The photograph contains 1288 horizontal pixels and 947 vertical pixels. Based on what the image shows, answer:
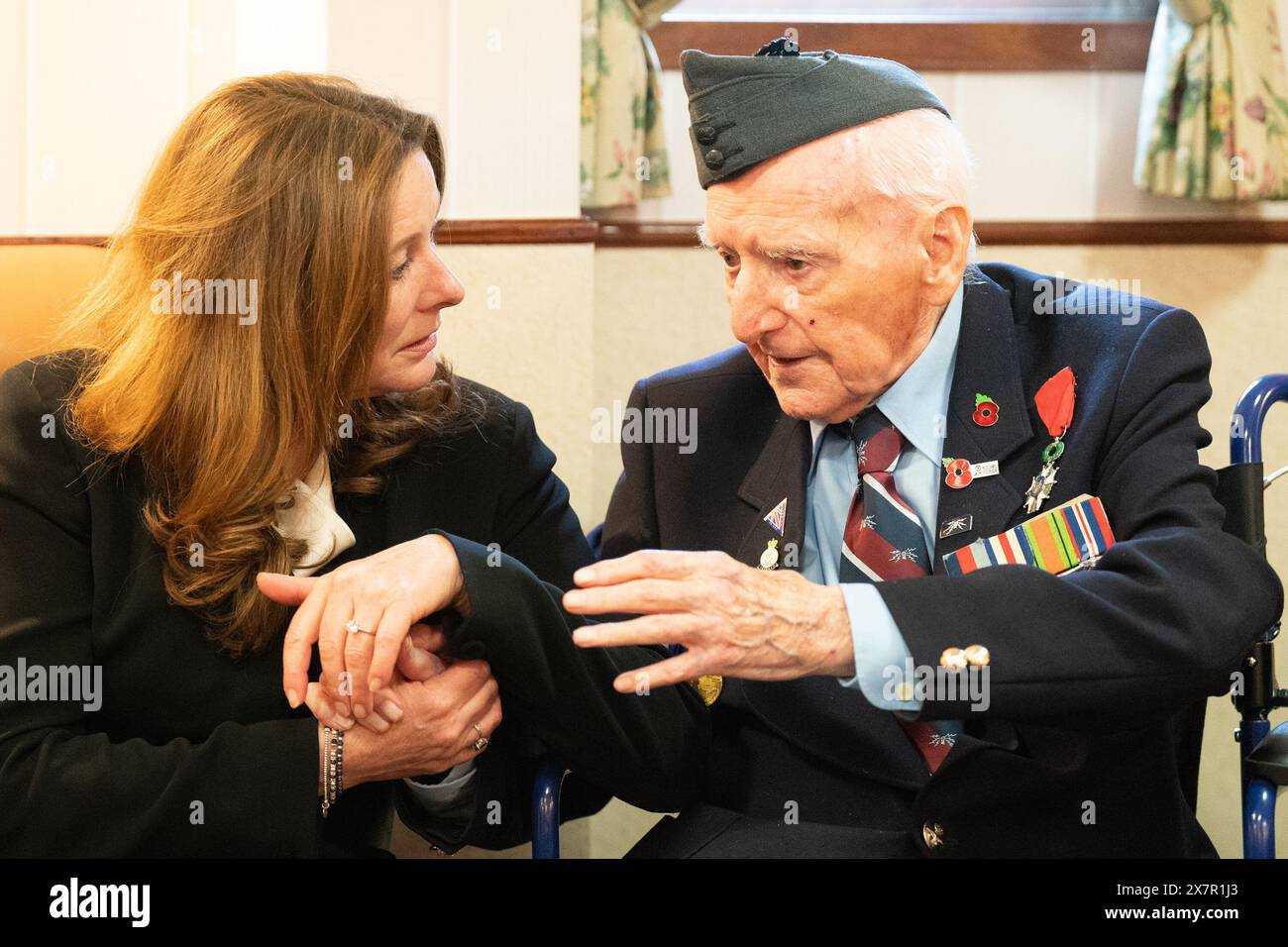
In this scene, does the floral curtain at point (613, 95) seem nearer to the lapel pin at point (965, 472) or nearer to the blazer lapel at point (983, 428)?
the blazer lapel at point (983, 428)

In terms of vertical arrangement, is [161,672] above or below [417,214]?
below

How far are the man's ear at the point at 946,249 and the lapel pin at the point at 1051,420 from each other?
17cm

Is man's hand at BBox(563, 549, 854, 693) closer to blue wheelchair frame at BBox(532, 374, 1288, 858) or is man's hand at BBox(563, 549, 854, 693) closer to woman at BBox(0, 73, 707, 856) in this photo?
woman at BBox(0, 73, 707, 856)

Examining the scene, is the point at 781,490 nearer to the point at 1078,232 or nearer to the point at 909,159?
the point at 909,159

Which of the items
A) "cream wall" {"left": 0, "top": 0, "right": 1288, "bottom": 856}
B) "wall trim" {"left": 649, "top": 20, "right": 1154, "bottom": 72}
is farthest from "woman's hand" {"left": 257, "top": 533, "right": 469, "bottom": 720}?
"wall trim" {"left": 649, "top": 20, "right": 1154, "bottom": 72}

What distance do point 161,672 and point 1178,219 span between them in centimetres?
234

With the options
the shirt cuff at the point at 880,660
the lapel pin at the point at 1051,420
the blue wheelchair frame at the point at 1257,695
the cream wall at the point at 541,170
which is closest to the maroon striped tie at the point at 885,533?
the lapel pin at the point at 1051,420

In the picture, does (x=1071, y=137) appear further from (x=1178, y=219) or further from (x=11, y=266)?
(x=11, y=266)

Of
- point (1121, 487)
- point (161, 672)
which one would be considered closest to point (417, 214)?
point (161, 672)

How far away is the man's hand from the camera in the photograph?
133 centimetres

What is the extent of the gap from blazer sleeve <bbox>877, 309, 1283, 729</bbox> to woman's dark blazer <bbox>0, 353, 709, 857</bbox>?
432 millimetres

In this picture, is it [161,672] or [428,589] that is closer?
[428,589]

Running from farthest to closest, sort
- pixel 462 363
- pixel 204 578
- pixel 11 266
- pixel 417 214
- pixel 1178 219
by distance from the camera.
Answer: pixel 1178 219
pixel 462 363
pixel 11 266
pixel 417 214
pixel 204 578

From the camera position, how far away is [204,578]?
1716 millimetres
